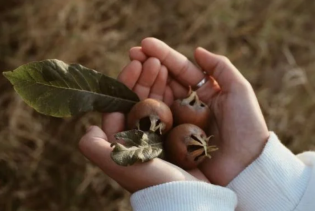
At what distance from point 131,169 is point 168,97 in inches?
14.0

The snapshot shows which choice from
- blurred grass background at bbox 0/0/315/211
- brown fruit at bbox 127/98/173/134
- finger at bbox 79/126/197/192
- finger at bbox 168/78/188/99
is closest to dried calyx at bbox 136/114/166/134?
brown fruit at bbox 127/98/173/134

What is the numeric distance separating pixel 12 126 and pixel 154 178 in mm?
762

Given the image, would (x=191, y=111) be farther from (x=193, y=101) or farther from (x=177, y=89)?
(x=177, y=89)

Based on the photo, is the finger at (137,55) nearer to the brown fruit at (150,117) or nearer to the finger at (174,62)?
the finger at (174,62)

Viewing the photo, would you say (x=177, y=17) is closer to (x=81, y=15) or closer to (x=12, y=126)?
(x=81, y=15)

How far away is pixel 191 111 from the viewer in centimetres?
136

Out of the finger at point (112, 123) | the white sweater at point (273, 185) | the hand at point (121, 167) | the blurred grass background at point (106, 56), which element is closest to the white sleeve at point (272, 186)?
the white sweater at point (273, 185)

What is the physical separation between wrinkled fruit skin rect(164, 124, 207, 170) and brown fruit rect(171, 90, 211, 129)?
2.2 inches

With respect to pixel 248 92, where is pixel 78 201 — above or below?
below

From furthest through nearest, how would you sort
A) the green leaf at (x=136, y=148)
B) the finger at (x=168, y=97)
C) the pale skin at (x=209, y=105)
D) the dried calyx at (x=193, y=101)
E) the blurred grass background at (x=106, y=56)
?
the blurred grass background at (x=106, y=56)
the finger at (x=168, y=97)
the dried calyx at (x=193, y=101)
the pale skin at (x=209, y=105)
the green leaf at (x=136, y=148)

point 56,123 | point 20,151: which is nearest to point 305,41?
point 56,123

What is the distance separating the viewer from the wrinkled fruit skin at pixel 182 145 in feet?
4.14

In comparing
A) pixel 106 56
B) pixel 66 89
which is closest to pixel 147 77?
pixel 66 89

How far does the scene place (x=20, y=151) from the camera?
5.88 feet
